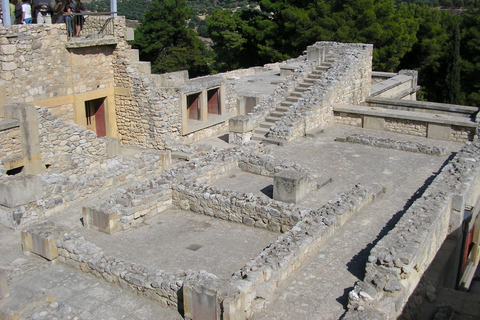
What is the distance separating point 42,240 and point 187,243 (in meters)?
2.63

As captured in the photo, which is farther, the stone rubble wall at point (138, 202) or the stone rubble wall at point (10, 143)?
the stone rubble wall at point (10, 143)

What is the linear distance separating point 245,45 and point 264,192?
24.2 m

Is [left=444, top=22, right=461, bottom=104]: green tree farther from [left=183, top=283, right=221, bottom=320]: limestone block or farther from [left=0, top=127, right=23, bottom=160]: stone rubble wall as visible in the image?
[left=183, top=283, right=221, bottom=320]: limestone block

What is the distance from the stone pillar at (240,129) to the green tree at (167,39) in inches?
770

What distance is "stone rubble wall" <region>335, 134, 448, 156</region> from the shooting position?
1544cm

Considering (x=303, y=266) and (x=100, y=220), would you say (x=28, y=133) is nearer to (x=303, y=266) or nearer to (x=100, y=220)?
(x=100, y=220)

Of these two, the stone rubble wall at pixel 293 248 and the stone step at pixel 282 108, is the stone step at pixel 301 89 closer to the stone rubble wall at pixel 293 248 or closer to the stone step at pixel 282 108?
the stone step at pixel 282 108

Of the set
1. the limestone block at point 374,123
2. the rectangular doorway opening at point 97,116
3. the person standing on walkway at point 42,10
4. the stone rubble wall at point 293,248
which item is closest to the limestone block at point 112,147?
the rectangular doorway opening at point 97,116

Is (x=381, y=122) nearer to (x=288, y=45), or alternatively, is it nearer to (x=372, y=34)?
(x=372, y=34)

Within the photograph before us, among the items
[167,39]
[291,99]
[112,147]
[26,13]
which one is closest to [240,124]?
[291,99]

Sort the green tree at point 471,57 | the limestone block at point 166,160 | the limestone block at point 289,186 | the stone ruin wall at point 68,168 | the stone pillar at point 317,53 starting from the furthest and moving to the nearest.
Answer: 1. the green tree at point 471,57
2. the stone pillar at point 317,53
3. the limestone block at point 166,160
4. the limestone block at point 289,186
5. the stone ruin wall at point 68,168

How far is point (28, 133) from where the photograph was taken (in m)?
13.1

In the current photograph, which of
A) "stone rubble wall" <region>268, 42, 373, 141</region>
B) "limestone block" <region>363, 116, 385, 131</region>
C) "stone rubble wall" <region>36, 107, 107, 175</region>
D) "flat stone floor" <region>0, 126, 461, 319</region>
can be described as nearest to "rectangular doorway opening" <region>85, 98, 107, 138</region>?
"stone rubble wall" <region>36, 107, 107, 175</region>

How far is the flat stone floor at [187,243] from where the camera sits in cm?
947
